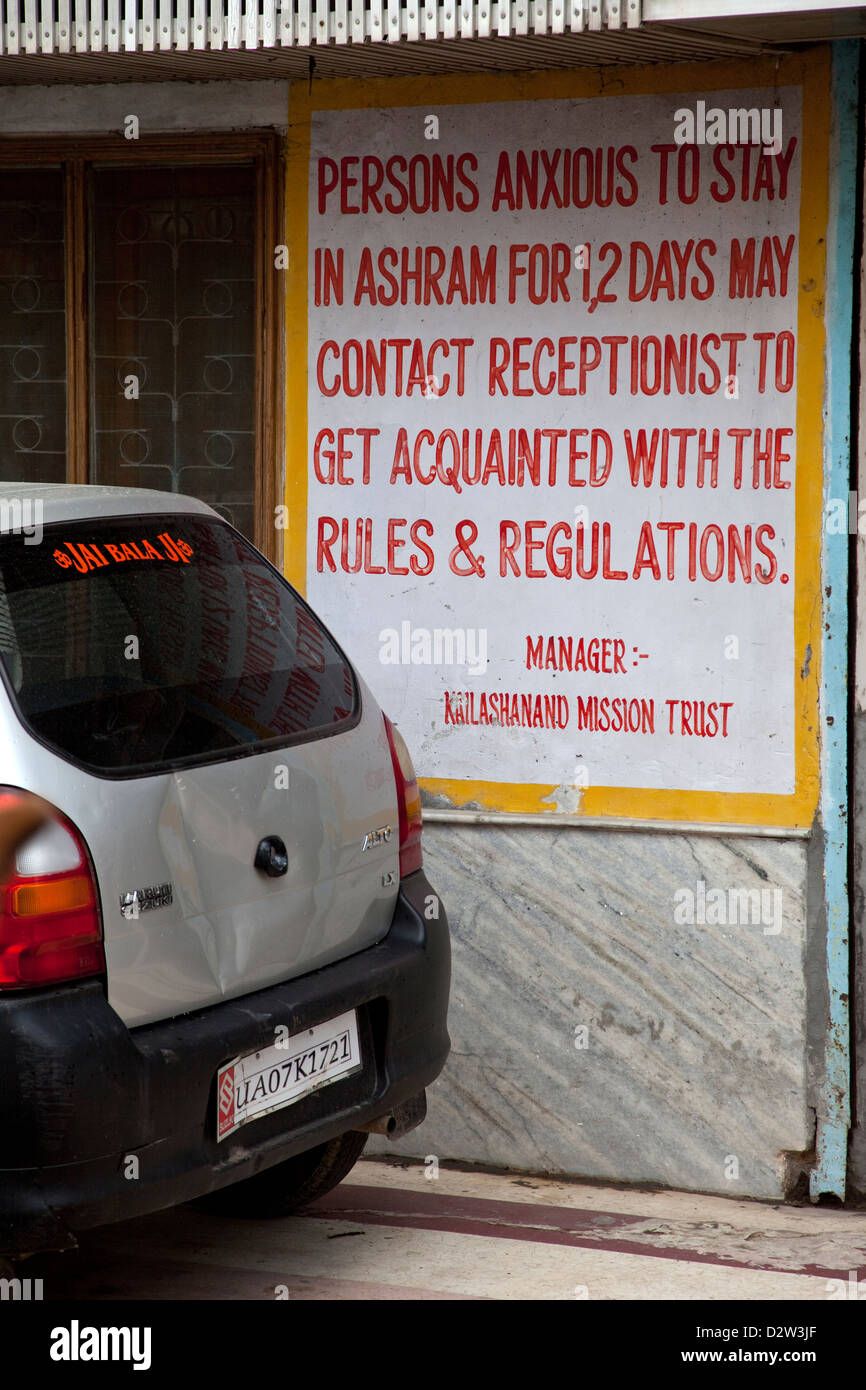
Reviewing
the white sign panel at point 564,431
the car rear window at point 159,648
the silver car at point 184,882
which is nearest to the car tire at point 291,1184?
the silver car at point 184,882

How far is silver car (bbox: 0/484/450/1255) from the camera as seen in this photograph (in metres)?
3.09

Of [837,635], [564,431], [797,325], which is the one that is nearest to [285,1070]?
[837,635]

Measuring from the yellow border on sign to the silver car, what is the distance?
112 cm

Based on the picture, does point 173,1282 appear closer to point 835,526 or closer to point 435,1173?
point 435,1173

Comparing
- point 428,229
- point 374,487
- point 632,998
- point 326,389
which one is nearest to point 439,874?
point 632,998

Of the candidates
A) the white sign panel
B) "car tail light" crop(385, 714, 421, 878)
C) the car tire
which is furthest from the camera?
A: the white sign panel

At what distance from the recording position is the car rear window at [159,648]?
10.8 feet

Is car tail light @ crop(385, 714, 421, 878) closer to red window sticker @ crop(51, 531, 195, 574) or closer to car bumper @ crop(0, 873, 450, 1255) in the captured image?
car bumper @ crop(0, 873, 450, 1255)

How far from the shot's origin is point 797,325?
4789mm

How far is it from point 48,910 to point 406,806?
3.84ft

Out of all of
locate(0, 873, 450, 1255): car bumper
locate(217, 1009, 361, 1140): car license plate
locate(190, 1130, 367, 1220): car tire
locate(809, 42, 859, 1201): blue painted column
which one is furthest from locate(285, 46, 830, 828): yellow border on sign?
locate(217, 1009, 361, 1140): car license plate

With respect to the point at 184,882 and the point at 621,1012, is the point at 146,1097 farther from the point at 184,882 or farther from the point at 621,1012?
the point at 621,1012

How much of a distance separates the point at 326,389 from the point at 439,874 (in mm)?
1606

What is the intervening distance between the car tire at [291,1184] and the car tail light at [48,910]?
4.51 ft
